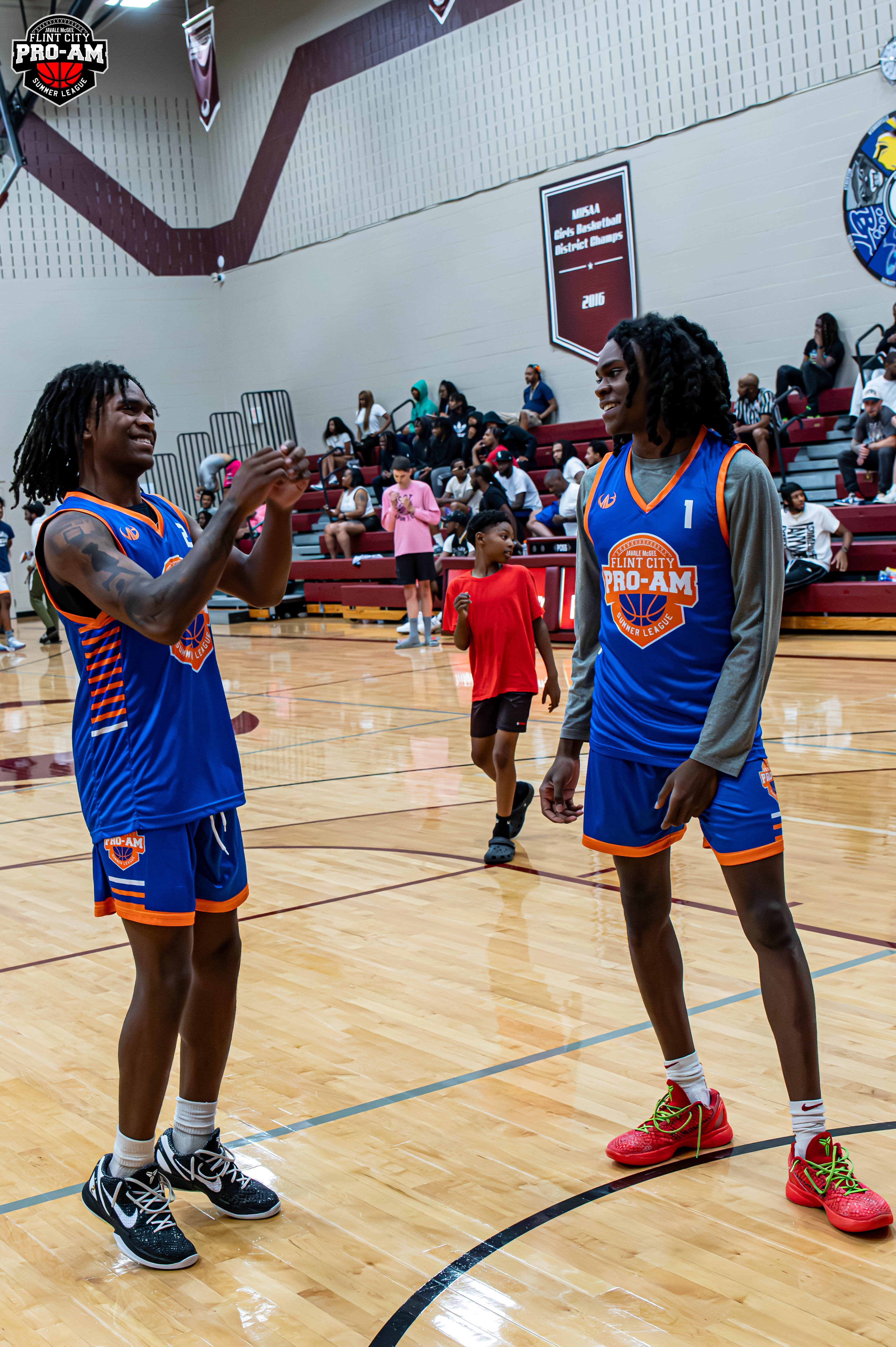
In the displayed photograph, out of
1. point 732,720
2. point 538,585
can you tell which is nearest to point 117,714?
point 732,720

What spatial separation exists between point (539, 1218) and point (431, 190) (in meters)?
17.7

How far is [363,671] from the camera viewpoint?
11.4 metres

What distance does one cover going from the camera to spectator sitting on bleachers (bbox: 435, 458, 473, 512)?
14922mm

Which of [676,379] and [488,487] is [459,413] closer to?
[488,487]

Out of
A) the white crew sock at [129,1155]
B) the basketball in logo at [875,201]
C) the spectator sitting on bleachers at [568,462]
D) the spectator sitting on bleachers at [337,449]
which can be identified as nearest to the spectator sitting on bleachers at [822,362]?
the basketball in logo at [875,201]

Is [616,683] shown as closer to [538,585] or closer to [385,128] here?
[538,585]

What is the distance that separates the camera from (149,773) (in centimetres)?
233

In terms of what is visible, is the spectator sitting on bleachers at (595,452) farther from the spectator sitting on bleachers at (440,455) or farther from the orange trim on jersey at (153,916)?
the orange trim on jersey at (153,916)

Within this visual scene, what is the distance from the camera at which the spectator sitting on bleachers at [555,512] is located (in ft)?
44.6

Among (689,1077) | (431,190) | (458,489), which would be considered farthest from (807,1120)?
(431,190)

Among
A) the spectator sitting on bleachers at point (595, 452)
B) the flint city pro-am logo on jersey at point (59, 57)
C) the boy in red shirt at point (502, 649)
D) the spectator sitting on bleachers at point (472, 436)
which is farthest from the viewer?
the flint city pro-am logo on jersey at point (59, 57)

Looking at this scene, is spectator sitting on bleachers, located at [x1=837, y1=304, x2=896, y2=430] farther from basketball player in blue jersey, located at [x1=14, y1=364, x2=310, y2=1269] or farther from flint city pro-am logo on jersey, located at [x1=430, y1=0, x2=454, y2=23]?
basketball player in blue jersey, located at [x1=14, y1=364, x2=310, y2=1269]

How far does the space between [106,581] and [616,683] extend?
1004 millimetres

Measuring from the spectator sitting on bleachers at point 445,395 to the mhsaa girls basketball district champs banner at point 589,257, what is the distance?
1.58m
